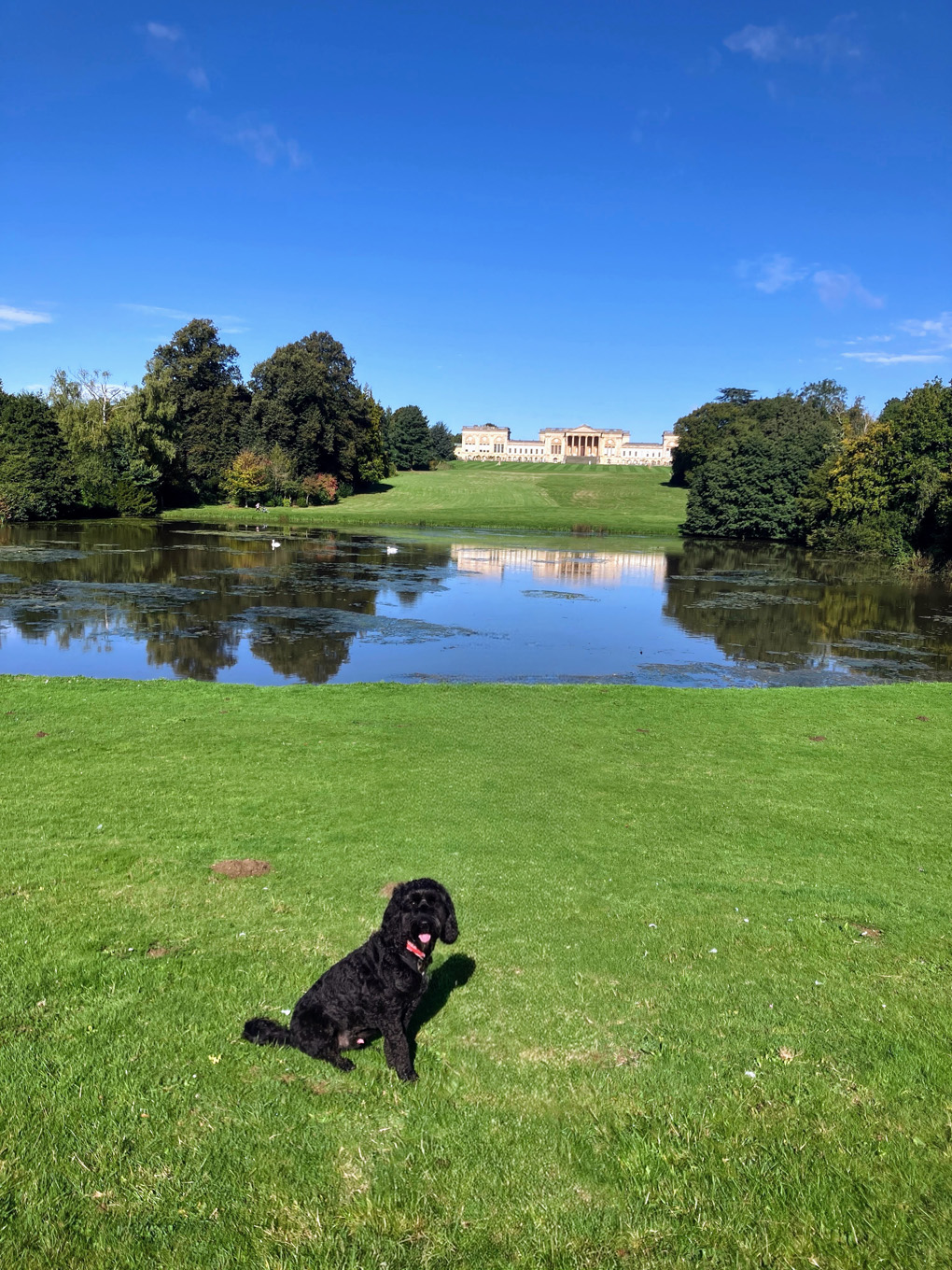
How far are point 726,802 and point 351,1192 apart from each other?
885 cm

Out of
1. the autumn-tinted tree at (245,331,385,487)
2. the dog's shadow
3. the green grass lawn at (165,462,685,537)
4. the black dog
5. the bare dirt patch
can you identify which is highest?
the autumn-tinted tree at (245,331,385,487)

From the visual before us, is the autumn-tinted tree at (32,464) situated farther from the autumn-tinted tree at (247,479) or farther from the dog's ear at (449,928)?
the dog's ear at (449,928)

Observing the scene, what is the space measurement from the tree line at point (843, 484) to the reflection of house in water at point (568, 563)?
1869cm

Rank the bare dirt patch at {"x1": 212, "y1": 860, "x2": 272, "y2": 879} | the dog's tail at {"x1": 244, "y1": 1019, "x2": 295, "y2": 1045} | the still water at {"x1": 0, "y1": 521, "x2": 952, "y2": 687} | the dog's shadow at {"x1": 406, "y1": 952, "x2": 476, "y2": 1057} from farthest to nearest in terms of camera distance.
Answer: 1. the still water at {"x1": 0, "y1": 521, "x2": 952, "y2": 687}
2. the bare dirt patch at {"x1": 212, "y1": 860, "x2": 272, "y2": 879}
3. the dog's shadow at {"x1": 406, "y1": 952, "x2": 476, "y2": 1057}
4. the dog's tail at {"x1": 244, "y1": 1019, "x2": 295, "y2": 1045}

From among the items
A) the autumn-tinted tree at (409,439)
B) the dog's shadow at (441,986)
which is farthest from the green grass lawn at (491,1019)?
the autumn-tinted tree at (409,439)

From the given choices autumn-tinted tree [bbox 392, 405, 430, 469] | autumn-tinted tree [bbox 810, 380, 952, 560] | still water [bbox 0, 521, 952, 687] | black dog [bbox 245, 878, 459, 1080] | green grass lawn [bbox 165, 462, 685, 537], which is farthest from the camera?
autumn-tinted tree [bbox 392, 405, 430, 469]

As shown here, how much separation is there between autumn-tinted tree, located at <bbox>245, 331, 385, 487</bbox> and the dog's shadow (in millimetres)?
95532

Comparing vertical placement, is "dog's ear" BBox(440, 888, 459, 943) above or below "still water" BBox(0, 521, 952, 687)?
above

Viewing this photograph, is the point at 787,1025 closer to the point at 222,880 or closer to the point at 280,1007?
the point at 280,1007

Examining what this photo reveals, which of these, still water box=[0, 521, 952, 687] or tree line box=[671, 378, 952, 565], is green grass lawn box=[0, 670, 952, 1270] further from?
tree line box=[671, 378, 952, 565]

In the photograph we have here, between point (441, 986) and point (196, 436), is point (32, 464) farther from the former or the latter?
point (441, 986)

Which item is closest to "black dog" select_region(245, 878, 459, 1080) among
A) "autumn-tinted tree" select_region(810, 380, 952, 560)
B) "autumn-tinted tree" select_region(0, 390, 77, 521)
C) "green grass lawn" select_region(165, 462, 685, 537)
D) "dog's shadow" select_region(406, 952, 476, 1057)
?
"dog's shadow" select_region(406, 952, 476, 1057)

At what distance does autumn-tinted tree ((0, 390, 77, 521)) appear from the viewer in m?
67.6

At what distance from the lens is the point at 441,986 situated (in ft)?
22.3
